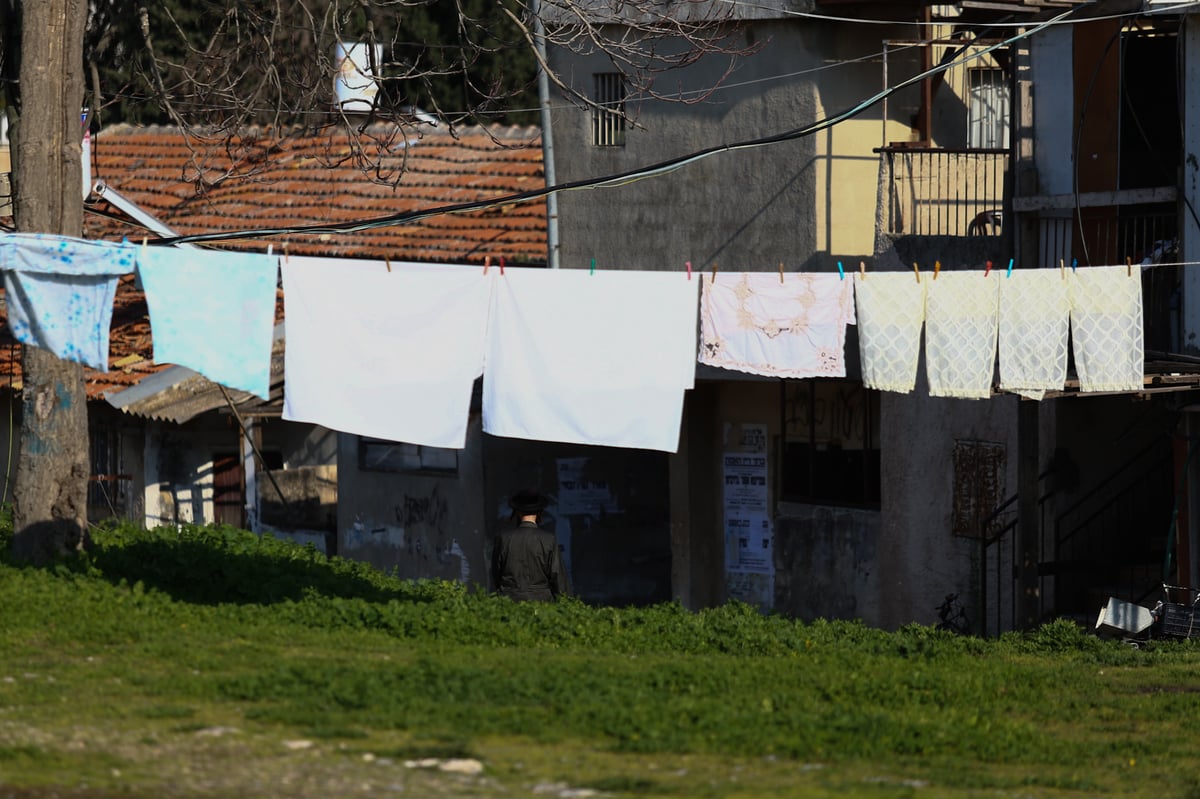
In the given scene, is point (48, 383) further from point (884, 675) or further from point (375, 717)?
point (884, 675)

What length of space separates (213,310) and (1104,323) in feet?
19.0

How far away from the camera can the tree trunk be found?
1160 centimetres

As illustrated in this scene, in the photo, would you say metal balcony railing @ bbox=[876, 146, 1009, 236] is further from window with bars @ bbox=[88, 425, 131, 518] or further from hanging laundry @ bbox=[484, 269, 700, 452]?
window with bars @ bbox=[88, 425, 131, 518]

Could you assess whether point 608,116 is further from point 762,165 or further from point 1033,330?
point 1033,330

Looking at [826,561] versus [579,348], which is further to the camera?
[826,561]

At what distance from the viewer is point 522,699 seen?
8250mm

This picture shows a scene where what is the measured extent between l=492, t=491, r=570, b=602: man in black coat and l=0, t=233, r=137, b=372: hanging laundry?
334 cm

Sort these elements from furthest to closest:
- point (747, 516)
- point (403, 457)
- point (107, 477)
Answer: point (107, 477) < point (403, 457) < point (747, 516)

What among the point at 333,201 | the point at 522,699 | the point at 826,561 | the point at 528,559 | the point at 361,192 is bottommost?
the point at 826,561

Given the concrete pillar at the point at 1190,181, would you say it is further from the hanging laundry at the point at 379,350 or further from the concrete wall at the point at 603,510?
the concrete wall at the point at 603,510

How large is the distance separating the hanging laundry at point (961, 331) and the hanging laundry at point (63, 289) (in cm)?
503

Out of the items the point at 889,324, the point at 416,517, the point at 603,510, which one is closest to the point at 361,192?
the point at 416,517

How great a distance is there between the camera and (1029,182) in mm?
14391

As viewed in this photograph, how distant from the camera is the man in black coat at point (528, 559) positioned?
12.0 meters
